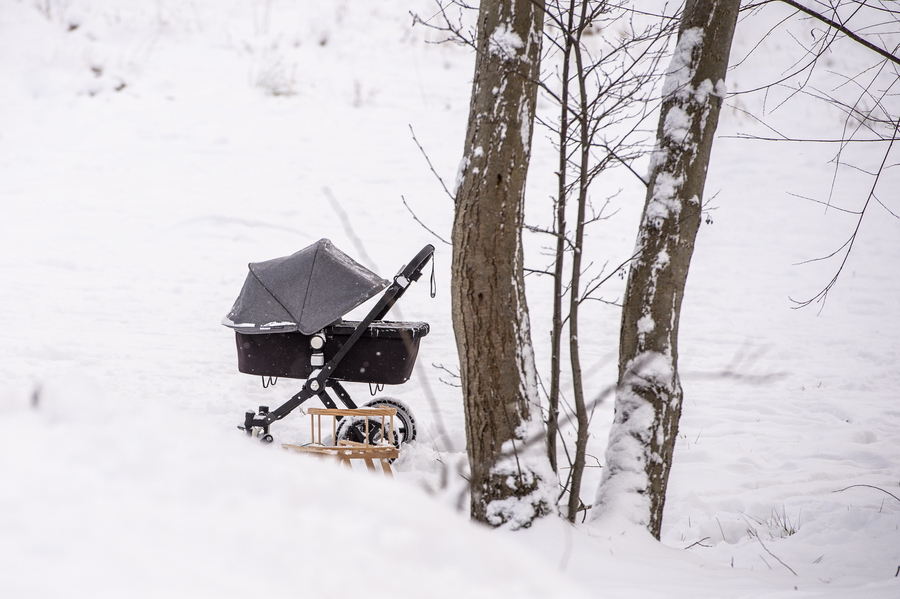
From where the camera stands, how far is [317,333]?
385 cm

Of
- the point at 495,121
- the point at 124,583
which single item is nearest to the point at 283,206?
the point at 495,121

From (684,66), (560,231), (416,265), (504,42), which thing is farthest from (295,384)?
(684,66)

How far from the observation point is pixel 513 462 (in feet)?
8.23

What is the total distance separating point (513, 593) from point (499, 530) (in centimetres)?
172

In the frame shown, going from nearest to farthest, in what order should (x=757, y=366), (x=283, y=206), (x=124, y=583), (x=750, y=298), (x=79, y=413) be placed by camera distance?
(x=124, y=583)
(x=79, y=413)
(x=757, y=366)
(x=750, y=298)
(x=283, y=206)

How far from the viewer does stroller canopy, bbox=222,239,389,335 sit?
3.72 meters

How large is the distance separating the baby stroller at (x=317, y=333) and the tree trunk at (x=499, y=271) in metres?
1.28

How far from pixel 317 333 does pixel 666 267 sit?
1985mm

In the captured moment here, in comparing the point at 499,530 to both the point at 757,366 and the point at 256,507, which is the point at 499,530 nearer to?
the point at 256,507

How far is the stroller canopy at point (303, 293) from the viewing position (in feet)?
12.2

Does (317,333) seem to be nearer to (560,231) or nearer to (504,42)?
(560,231)

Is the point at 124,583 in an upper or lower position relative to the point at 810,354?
upper

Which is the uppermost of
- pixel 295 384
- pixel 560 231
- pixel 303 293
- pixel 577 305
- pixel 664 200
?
pixel 664 200

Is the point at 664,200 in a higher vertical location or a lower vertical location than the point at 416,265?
higher
